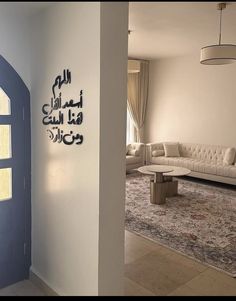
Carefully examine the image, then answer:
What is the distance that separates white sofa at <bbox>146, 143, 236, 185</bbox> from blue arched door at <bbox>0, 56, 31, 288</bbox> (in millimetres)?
4243

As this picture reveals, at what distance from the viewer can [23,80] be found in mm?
2479

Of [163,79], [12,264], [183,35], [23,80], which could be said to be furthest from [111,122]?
[163,79]

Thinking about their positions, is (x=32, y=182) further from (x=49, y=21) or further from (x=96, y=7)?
(x=96, y=7)

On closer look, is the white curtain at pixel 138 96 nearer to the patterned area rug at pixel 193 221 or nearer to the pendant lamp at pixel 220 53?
the patterned area rug at pixel 193 221

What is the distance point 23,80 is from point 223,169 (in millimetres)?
4467

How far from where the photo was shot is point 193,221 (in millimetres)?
3939

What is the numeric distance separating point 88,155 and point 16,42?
1.29 meters

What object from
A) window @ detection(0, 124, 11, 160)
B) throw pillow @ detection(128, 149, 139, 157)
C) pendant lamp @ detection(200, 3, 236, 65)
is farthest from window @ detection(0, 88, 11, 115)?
throw pillow @ detection(128, 149, 139, 157)

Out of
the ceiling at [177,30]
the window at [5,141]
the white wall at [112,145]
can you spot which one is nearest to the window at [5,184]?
the window at [5,141]

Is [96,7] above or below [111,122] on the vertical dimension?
above

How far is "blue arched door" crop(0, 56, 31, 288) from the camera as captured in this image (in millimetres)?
2424

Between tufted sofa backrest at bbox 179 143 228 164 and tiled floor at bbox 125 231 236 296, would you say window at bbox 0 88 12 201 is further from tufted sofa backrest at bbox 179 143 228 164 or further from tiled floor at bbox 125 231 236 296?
tufted sofa backrest at bbox 179 143 228 164

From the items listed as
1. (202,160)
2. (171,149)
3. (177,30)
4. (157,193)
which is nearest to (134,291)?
(157,193)

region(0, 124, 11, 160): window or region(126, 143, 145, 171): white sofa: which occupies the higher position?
region(0, 124, 11, 160): window
